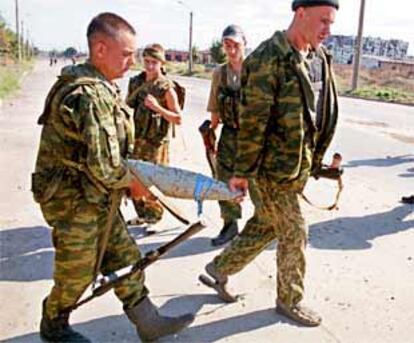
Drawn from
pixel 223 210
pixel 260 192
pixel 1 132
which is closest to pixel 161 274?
pixel 223 210

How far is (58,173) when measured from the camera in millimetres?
2789

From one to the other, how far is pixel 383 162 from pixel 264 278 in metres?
5.95

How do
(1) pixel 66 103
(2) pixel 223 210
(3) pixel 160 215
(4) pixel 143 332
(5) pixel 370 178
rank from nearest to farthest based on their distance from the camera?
(1) pixel 66 103, (4) pixel 143 332, (2) pixel 223 210, (3) pixel 160 215, (5) pixel 370 178

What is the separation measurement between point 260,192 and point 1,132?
29.9 feet

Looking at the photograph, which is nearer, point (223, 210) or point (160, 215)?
point (223, 210)

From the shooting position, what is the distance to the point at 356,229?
5.47m

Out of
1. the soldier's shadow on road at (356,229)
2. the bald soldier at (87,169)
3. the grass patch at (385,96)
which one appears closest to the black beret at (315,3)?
the bald soldier at (87,169)

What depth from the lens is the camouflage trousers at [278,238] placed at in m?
3.29

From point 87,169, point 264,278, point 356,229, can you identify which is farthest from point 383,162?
point 87,169

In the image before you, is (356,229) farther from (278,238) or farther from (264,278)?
(278,238)

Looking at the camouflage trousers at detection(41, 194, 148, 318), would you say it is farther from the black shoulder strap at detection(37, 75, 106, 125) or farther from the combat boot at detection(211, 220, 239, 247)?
the combat boot at detection(211, 220, 239, 247)

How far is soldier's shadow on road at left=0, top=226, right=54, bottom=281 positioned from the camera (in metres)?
4.17

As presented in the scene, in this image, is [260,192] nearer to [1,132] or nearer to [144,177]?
[144,177]

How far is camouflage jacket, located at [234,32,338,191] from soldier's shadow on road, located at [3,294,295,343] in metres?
0.90
